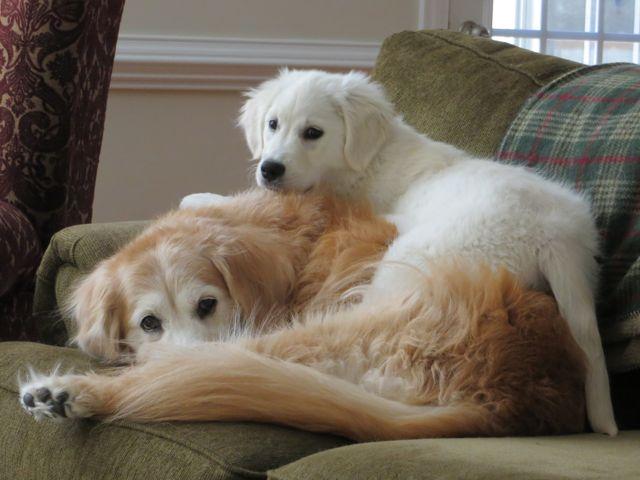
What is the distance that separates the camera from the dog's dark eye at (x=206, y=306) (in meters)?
1.67

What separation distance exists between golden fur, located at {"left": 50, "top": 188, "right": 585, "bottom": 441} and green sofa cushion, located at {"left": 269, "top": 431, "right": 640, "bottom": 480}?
10 centimetres

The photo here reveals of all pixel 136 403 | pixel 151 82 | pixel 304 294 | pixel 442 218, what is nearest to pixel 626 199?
pixel 442 218

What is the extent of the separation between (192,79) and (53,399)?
7.42 feet

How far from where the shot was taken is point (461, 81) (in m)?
2.25

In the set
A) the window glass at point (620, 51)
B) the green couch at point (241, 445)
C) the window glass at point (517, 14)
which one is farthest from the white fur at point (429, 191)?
the window glass at point (620, 51)

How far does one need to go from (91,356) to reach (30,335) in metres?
0.60

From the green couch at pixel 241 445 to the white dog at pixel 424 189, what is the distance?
0.42 ft

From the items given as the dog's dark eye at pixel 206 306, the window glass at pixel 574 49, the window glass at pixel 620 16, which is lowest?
the dog's dark eye at pixel 206 306

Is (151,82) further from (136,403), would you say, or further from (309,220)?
(136,403)

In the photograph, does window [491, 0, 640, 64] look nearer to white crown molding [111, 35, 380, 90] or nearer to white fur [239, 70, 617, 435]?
white crown molding [111, 35, 380, 90]

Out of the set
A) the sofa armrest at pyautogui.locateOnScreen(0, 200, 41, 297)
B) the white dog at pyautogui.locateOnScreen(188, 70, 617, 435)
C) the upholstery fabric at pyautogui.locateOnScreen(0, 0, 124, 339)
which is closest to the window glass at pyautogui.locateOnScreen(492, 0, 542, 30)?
the white dog at pyautogui.locateOnScreen(188, 70, 617, 435)

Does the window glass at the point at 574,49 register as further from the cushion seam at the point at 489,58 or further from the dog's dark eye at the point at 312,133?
the dog's dark eye at the point at 312,133

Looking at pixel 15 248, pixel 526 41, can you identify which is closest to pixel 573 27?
pixel 526 41

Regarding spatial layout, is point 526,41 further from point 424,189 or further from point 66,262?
point 66,262
